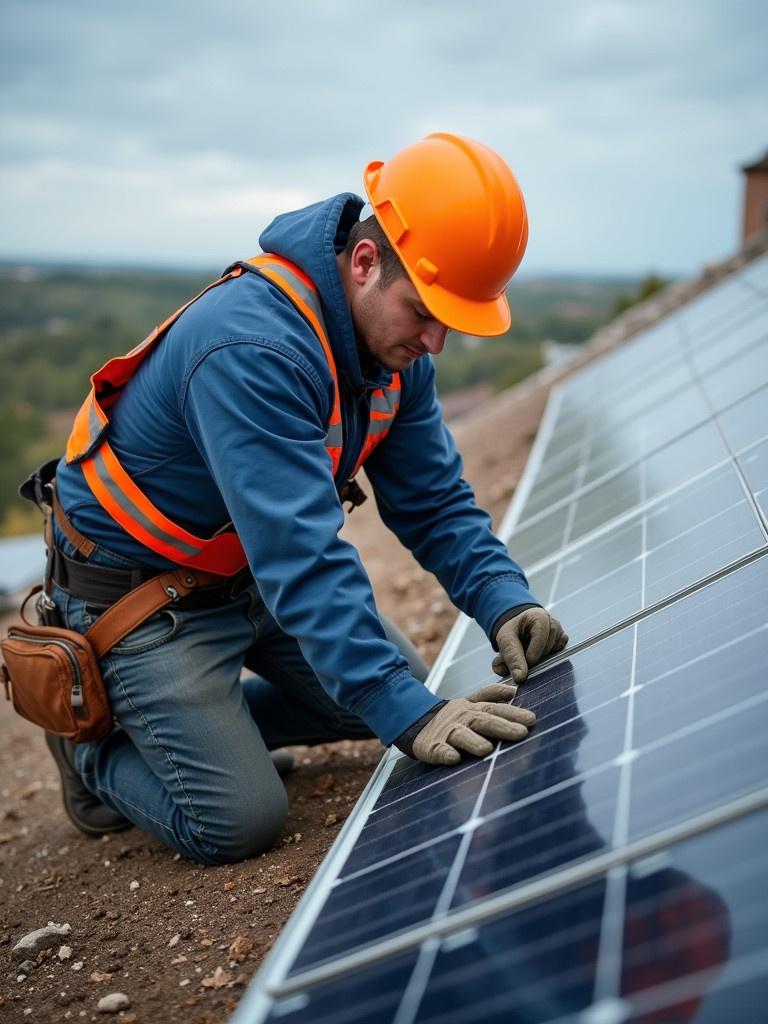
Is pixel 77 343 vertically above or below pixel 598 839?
above

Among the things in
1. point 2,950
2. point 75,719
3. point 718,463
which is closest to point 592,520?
point 718,463

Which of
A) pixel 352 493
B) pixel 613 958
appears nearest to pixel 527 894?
pixel 613 958

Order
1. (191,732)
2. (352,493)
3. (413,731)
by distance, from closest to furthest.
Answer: (413,731), (191,732), (352,493)

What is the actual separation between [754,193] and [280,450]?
3096cm

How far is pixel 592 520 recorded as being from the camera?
19.2 feet

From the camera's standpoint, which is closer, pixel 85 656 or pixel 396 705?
pixel 396 705

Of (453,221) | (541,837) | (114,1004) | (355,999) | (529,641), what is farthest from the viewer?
(529,641)

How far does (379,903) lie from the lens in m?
2.64

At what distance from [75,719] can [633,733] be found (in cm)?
262

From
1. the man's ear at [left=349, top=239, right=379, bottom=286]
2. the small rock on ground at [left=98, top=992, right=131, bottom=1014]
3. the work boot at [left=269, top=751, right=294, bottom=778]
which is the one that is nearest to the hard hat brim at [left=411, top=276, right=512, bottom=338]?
the man's ear at [left=349, top=239, right=379, bottom=286]

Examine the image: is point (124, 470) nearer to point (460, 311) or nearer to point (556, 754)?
point (460, 311)

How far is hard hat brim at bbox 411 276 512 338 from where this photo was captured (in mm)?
3723

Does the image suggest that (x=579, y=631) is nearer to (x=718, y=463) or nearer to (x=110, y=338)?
(x=718, y=463)

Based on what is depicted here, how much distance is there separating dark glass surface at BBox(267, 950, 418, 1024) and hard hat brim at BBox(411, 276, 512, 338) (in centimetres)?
218
